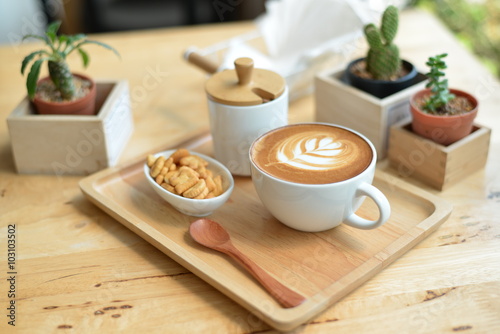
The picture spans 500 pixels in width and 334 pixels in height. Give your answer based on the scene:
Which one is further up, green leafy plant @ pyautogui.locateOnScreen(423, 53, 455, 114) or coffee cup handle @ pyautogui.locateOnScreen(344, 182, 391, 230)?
green leafy plant @ pyautogui.locateOnScreen(423, 53, 455, 114)

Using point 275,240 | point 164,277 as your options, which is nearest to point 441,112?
point 275,240

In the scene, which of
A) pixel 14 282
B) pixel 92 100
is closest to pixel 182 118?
pixel 92 100

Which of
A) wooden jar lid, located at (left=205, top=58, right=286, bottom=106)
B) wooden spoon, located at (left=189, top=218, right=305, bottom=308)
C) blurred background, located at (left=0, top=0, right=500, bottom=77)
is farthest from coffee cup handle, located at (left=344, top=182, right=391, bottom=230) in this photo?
blurred background, located at (left=0, top=0, right=500, bottom=77)

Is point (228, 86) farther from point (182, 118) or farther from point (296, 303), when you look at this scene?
point (296, 303)

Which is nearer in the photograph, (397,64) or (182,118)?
Result: (397,64)

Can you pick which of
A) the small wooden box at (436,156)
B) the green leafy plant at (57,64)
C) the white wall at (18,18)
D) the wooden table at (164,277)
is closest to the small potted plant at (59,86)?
the green leafy plant at (57,64)

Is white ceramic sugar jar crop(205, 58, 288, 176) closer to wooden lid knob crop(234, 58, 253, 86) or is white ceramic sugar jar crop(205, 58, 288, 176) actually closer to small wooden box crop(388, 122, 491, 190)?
wooden lid knob crop(234, 58, 253, 86)

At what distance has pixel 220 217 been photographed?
1.05 metres

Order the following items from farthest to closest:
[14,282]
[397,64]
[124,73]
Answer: [124,73]
[397,64]
[14,282]

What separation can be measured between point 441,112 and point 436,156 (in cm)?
9

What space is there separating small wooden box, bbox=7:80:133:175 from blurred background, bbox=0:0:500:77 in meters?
1.27

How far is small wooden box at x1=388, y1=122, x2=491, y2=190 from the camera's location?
3.55ft

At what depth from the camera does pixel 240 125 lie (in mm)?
1100

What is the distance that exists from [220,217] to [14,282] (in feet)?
1.17
